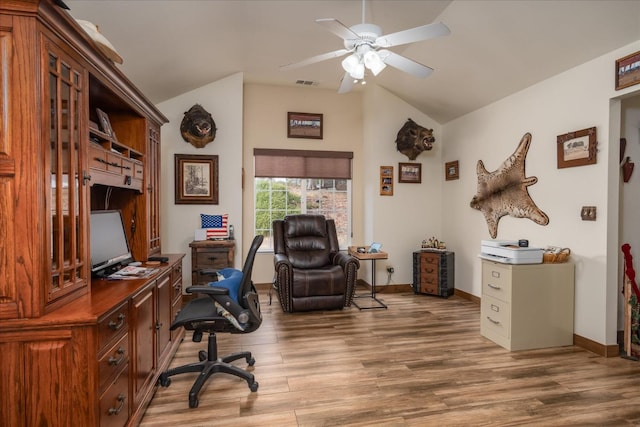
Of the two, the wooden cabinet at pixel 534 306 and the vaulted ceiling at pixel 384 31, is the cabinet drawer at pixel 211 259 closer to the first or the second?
the vaulted ceiling at pixel 384 31

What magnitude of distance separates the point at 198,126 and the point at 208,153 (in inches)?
16.7

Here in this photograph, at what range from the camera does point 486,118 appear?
4469 mm

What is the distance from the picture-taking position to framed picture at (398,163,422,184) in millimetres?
5297

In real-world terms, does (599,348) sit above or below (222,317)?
below

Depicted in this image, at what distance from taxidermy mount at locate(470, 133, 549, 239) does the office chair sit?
9.77ft

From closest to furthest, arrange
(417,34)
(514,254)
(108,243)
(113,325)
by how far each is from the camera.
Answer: (113,325) < (417,34) < (108,243) < (514,254)

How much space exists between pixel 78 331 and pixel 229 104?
3.94 meters

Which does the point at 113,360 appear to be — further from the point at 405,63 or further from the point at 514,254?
the point at 514,254

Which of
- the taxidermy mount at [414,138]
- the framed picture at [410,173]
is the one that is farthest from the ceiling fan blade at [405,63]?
the framed picture at [410,173]

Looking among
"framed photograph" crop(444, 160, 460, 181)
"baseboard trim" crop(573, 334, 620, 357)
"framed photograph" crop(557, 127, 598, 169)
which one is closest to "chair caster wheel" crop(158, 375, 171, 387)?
"baseboard trim" crop(573, 334, 620, 357)

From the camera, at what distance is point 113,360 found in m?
1.66

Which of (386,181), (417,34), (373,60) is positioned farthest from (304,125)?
(417,34)

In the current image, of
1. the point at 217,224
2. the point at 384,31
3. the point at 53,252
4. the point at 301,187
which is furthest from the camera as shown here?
the point at 301,187

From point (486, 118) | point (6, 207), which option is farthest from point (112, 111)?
point (486, 118)
